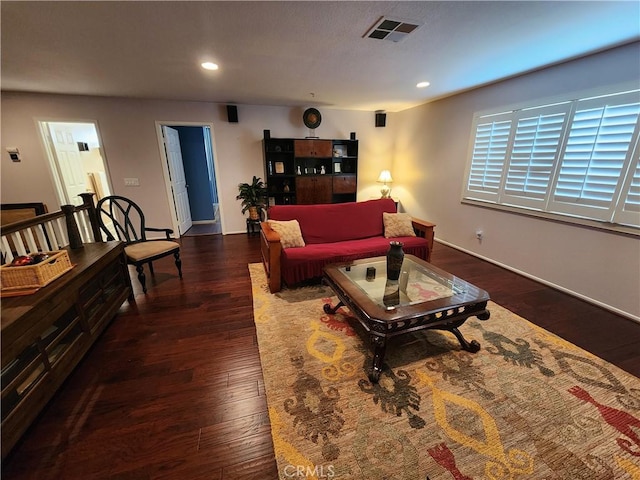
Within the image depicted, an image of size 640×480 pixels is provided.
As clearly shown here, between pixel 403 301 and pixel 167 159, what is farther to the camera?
pixel 167 159

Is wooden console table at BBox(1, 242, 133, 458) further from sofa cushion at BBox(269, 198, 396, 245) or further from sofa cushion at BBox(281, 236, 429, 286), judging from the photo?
sofa cushion at BBox(269, 198, 396, 245)

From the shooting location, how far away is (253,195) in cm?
477

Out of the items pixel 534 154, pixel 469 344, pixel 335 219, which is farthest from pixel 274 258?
pixel 534 154

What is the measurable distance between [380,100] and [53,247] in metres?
4.69

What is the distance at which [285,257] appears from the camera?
104 inches

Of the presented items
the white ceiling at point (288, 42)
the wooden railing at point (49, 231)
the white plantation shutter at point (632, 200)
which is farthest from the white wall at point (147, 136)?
the white plantation shutter at point (632, 200)

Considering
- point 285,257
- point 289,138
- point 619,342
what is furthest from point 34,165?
point 619,342

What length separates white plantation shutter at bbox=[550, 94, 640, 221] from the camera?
219 centimetres

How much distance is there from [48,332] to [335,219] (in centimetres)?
266

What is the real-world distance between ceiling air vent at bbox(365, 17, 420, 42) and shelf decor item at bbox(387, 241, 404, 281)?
1.63 meters

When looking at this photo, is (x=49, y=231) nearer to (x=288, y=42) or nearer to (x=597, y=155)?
(x=288, y=42)

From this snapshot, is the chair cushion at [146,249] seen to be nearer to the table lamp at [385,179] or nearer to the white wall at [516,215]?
the white wall at [516,215]

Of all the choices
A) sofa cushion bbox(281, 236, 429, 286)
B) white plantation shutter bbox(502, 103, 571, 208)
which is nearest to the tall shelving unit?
sofa cushion bbox(281, 236, 429, 286)

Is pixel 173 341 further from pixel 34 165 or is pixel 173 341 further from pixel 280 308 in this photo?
pixel 34 165
